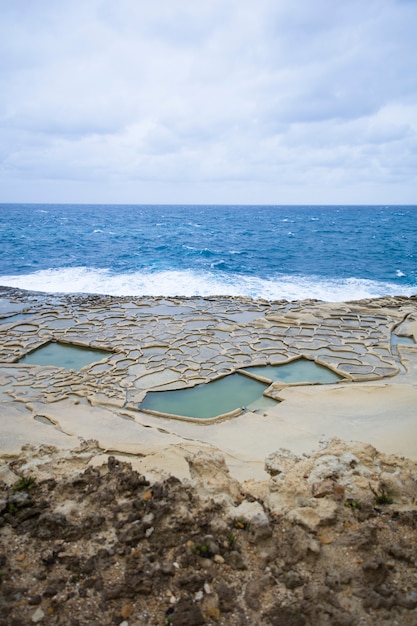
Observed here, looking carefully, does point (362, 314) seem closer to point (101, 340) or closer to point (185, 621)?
point (101, 340)

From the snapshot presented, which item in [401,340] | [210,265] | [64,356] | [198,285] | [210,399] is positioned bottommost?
[210,399]

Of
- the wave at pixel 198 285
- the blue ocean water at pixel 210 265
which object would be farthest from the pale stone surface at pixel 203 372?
the blue ocean water at pixel 210 265

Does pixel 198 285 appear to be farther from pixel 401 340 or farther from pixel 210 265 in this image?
pixel 401 340

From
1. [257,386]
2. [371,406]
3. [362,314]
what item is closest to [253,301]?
[362,314]

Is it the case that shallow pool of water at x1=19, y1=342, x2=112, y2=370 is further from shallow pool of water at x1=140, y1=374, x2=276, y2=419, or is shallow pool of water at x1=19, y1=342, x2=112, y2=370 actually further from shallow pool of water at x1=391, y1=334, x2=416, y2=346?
shallow pool of water at x1=391, y1=334, x2=416, y2=346

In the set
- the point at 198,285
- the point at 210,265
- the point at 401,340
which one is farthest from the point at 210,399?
the point at 210,265

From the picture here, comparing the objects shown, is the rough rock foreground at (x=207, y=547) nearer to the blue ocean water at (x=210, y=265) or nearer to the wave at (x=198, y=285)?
the wave at (x=198, y=285)
